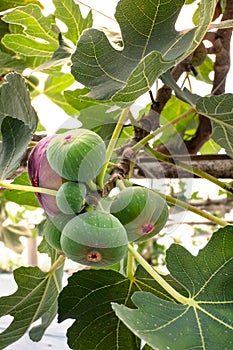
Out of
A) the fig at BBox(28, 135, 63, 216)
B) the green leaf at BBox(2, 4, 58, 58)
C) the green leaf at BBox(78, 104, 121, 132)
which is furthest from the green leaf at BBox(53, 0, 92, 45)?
the fig at BBox(28, 135, 63, 216)

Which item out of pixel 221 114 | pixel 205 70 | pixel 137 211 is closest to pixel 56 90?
pixel 205 70

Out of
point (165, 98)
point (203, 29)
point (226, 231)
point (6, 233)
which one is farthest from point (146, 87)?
point (6, 233)

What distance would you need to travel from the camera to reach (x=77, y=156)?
0.59 m

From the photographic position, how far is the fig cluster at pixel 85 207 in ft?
1.86

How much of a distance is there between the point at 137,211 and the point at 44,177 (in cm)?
11

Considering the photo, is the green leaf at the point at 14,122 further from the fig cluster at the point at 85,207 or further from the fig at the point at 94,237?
the fig at the point at 94,237

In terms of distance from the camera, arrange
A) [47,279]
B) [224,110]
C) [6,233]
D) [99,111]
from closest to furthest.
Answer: [224,110] → [47,279] → [99,111] → [6,233]

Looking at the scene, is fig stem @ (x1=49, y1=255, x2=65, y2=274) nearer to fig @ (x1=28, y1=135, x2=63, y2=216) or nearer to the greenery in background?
the greenery in background

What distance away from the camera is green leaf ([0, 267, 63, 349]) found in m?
0.82

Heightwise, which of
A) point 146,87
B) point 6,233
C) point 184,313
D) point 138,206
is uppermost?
point 146,87

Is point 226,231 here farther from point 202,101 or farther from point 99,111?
point 99,111

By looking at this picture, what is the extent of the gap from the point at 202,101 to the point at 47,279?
0.35 metres

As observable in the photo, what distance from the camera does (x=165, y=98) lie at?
3.10 feet

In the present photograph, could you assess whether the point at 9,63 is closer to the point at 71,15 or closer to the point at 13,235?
the point at 71,15
